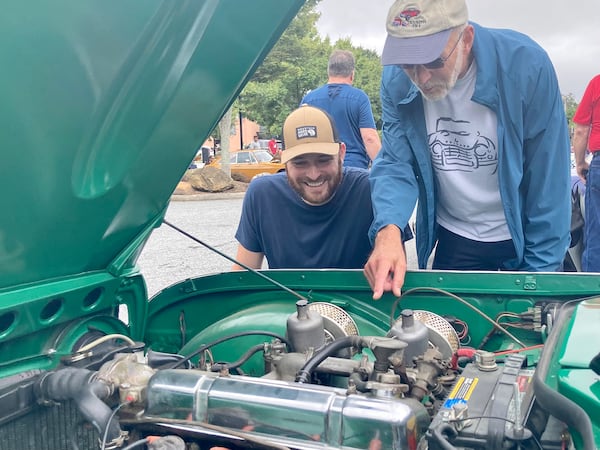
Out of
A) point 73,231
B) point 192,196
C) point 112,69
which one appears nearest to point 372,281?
point 73,231

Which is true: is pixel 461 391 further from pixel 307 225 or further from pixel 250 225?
pixel 250 225

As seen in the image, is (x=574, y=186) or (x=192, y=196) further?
(x=192, y=196)

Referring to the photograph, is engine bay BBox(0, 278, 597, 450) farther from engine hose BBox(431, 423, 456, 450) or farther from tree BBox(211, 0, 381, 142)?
tree BBox(211, 0, 381, 142)

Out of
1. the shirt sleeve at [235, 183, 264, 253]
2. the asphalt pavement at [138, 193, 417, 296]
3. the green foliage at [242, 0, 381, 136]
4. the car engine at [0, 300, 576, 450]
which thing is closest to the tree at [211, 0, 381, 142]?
the green foliage at [242, 0, 381, 136]

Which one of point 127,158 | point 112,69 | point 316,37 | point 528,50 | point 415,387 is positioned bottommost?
point 415,387

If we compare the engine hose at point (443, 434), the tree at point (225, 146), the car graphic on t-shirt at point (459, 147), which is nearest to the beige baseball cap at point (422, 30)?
the car graphic on t-shirt at point (459, 147)

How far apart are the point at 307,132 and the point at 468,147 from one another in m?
0.73

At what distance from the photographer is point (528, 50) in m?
2.21

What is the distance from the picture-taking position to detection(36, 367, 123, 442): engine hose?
1272mm

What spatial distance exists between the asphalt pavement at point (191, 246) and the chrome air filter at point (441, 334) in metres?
2.32

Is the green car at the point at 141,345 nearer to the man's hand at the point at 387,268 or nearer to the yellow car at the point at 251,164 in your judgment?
the man's hand at the point at 387,268

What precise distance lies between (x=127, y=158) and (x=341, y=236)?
1424mm

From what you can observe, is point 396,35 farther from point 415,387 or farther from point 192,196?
point 192,196

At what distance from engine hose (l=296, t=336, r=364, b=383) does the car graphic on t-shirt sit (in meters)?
1.15
